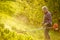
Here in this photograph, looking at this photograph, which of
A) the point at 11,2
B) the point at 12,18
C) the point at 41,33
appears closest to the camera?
the point at 41,33

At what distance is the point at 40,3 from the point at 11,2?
77.8 inches

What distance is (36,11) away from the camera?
40.1 ft

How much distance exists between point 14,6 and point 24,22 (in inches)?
46.5

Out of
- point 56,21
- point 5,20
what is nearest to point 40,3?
point 56,21

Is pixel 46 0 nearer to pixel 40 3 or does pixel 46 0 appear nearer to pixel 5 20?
pixel 40 3

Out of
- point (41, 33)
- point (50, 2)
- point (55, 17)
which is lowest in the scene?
point (41, 33)

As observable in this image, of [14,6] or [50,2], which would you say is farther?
[14,6]

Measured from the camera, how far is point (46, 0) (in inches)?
473

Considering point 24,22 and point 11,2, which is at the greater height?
point 11,2

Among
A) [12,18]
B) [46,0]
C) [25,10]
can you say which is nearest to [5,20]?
[12,18]

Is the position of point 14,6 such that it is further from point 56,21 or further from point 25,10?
point 56,21

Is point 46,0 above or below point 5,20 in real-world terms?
above

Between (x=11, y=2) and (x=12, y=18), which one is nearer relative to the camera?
(x=12, y=18)

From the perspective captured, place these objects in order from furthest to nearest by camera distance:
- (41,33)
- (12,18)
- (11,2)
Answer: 1. (11,2)
2. (12,18)
3. (41,33)
